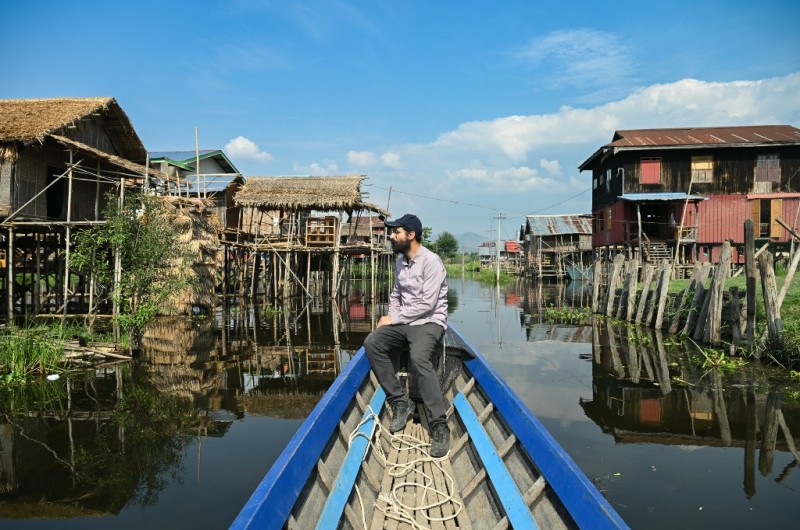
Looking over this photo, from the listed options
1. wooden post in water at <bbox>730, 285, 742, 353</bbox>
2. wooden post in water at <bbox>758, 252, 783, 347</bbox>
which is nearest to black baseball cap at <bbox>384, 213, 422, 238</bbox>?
wooden post in water at <bbox>758, 252, 783, 347</bbox>

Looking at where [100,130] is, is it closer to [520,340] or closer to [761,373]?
[520,340]

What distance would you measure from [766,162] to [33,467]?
29324mm

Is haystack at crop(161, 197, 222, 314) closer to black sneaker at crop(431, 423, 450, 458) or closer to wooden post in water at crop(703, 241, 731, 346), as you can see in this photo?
black sneaker at crop(431, 423, 450, 458)

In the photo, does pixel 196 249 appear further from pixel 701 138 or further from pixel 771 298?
pixel 701 138

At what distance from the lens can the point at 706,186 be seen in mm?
25484

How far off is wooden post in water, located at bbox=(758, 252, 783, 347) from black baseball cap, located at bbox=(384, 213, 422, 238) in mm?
6365

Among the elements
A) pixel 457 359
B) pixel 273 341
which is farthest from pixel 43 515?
pixel 273 341

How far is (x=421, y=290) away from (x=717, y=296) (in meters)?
7.87

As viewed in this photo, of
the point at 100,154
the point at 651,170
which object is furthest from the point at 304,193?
the point at 651,170

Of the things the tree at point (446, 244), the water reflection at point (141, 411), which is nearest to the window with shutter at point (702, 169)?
the water reflection at point (141, 411)

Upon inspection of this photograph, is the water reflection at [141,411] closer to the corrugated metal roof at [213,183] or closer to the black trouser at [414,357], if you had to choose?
the black trouser at [414,357]

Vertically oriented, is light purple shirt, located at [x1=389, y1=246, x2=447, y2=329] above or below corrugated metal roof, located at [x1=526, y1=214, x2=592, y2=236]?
below

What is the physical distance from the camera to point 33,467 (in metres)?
5.06

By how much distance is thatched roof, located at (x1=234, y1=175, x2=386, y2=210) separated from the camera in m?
21.3
